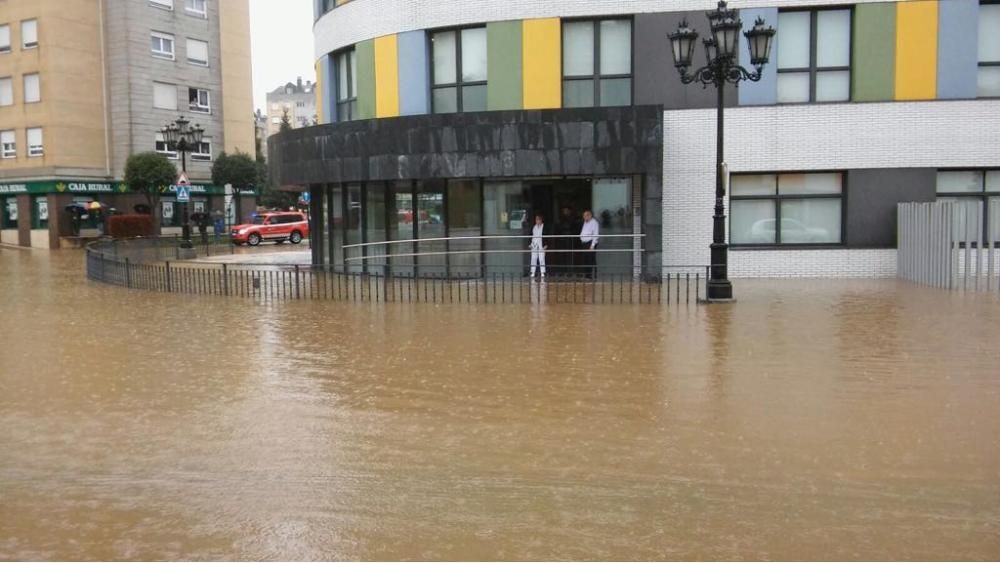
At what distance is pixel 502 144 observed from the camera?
1919cm

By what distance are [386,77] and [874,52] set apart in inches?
441

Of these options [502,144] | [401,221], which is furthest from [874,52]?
[401,221]

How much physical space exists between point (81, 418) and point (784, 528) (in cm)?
613

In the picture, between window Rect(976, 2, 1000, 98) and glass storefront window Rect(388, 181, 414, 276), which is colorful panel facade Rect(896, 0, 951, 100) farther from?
glass storefront window Rect(388, 181, 414, 276)

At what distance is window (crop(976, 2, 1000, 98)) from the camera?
19.8m

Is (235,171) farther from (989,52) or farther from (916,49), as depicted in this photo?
(989,52)

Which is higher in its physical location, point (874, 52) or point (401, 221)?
point (874, 52)

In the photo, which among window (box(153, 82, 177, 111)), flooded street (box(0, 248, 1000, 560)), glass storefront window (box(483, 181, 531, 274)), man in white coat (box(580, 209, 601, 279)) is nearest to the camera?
flooded street (box(0, 248, 1000, 560))

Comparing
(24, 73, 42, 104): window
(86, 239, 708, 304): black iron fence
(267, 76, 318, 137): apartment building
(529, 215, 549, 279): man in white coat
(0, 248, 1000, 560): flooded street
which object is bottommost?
(0, 248, 1000, 560): flooded street

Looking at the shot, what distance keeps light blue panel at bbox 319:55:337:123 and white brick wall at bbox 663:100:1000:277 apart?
915 cm

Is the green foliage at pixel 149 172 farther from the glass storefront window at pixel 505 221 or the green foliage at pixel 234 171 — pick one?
the glass storefront window at pixel 505 221

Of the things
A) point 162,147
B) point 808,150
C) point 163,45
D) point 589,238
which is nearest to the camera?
point 589,238

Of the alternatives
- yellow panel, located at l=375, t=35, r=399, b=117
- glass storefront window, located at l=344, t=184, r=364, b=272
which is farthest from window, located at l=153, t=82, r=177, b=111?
yellow panel, located at l=375, t=35, r=399, b=117

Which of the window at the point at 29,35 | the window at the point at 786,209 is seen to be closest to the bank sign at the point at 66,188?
the window at the point at 29,35
